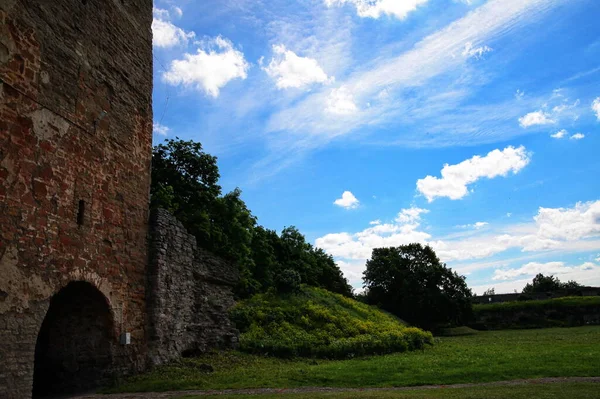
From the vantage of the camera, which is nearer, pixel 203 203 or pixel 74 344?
pixel 74 344

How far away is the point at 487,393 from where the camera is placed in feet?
29.9

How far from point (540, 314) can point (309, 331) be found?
1273 inches

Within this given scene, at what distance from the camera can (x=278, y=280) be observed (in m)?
25.7

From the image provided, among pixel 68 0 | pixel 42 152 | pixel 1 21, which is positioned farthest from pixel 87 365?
pixel 68 0

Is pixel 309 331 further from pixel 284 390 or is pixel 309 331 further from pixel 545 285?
pixel 545 285

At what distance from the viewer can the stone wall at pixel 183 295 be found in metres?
13.2

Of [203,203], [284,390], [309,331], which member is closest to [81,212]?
[284,390]

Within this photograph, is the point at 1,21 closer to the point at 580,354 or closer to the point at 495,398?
the point at 495,398

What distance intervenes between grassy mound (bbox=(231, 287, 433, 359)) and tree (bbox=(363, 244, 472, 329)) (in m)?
16.0

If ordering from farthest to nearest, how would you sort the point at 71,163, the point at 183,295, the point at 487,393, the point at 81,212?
1. the point at 183,295
2. the point at 81,212
3. the point at 71,163
4. the point at 487,393

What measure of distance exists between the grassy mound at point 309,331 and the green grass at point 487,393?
7553 millimetres

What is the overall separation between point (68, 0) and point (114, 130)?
3.26 m

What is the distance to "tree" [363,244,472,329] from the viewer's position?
1572 inches

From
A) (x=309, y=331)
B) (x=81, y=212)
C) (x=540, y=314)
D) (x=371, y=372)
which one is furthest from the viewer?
(x=540, y=314)
